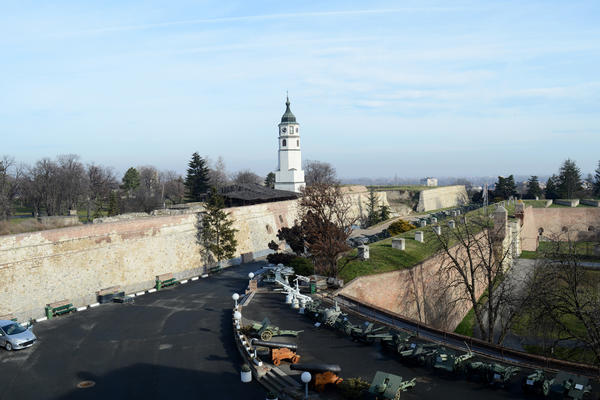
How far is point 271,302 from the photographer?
2073cm

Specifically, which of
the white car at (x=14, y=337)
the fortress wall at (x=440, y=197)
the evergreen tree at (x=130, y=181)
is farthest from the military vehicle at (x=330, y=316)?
the evergreen tree at (x=130, y=181)

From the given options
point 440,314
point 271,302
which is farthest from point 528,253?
point 271,302

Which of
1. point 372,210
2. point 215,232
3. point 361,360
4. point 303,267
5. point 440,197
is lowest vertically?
point 361,360

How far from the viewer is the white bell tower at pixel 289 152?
59.3 meters

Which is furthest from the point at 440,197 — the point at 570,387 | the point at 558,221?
the point at 570,387

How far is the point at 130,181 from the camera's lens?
67.1 meters

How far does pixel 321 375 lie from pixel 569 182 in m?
68.1

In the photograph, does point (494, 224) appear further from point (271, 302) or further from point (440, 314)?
point (271, 302)

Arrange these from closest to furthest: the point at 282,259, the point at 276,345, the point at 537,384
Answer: the point at 537,384 → the point at 276,345 → the point at 282,259

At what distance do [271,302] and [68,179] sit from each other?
1556 inches

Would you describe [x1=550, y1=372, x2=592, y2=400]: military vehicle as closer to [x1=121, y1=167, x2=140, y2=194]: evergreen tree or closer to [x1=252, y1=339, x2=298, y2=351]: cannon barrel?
[x1=252, y1=339, x2=298, y2=351]: cannon barrel

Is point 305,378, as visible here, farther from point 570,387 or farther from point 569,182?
point 569,182

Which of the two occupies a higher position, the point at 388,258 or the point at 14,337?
the point at 388,258

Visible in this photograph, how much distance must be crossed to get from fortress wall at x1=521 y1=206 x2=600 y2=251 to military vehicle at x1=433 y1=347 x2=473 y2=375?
42925 millimetres
